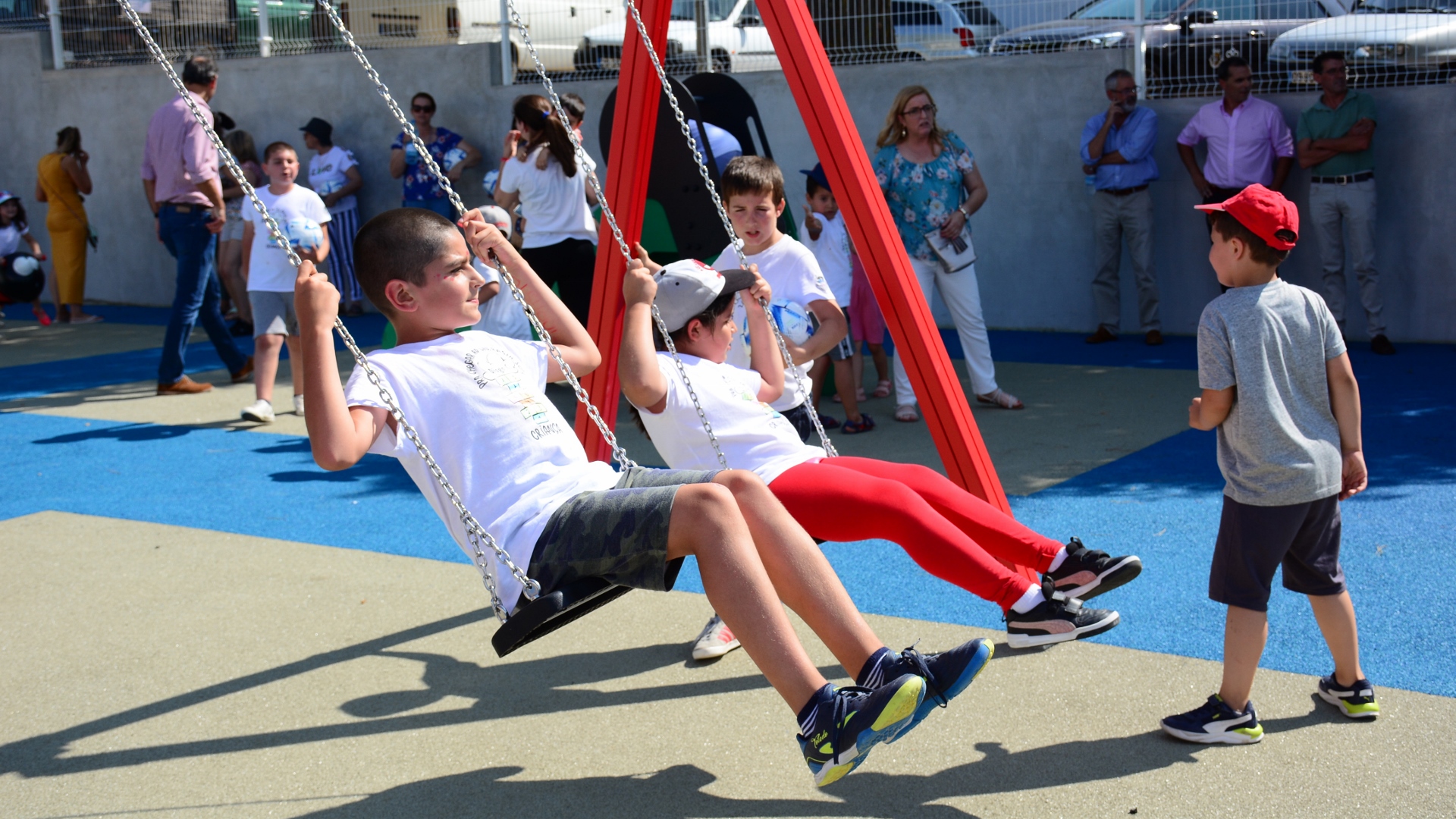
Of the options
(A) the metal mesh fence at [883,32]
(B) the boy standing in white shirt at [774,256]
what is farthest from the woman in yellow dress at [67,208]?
(B) the boy standing in white shirt at [774,256]

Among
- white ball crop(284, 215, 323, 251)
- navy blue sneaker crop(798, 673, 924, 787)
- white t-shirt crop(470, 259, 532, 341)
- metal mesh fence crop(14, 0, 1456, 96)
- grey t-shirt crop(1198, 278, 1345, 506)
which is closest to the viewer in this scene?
navy blue sneaker crop(798, 673, 924, 787)

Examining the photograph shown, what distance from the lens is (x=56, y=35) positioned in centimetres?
1529

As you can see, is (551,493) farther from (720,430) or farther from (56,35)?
(56,35)

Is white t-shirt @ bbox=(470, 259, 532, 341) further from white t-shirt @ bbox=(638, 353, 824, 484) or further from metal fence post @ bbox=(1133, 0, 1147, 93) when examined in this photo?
metal fence post @ bbox=(1133, 0, 1147, 93)

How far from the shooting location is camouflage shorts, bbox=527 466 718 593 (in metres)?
2.73

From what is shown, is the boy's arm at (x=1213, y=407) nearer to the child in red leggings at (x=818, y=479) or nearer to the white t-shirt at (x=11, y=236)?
the child in red leggings at (x=818, y=479)

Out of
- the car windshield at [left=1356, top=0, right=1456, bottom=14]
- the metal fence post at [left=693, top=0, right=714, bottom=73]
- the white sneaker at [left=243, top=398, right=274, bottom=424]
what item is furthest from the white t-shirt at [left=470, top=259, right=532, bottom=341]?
the car windshield at [left=1356, top=0, right=1456, bottom=14]

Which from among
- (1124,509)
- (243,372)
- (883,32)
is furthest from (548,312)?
(883,32)

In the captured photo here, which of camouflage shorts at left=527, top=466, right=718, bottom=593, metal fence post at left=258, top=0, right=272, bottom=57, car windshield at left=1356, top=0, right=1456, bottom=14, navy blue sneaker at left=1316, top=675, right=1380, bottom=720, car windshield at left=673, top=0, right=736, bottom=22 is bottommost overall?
navy blue sneaker at left=1316, top=675, right=1380, bottom=720

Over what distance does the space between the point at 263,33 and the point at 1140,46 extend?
9667mm

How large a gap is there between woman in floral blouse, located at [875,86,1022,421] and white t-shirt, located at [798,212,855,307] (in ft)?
1.16

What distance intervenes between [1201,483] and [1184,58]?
5247mm

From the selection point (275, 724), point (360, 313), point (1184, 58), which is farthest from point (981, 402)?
point (360, 313)

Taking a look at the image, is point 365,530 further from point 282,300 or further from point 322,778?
point 282,300
